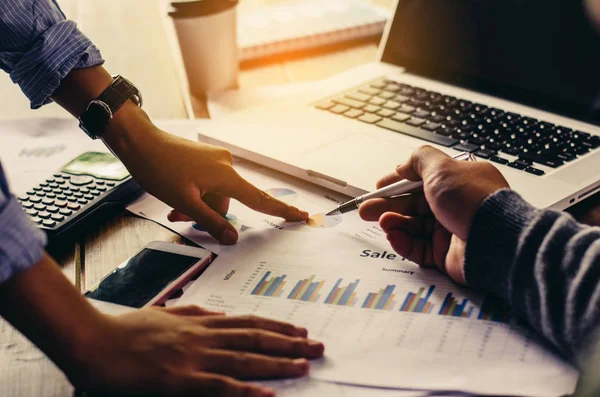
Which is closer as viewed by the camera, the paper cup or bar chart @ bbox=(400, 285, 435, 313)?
bar chart @ bbox=(400, 285, 435, 313)

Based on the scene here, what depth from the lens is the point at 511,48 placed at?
3.02ft

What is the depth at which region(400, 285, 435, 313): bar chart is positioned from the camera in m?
0.53

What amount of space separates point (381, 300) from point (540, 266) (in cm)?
14

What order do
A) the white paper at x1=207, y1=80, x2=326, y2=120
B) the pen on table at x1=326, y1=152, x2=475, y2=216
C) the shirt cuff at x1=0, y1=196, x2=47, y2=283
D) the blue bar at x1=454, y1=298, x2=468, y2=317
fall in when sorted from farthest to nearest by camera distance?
the white paper at x1=207, y1=80, x2=326, y2=120 → the pen on table at x1=326, y1=152, x2=475, y2=216 → the blue bar at x1=454, y1=298, x2=468, y2=317 → the shirt cuff at x1=0, y1=196, x2=47, y2=283

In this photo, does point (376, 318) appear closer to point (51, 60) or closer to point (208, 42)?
point (51, 60)

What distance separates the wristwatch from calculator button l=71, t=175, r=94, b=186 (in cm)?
5

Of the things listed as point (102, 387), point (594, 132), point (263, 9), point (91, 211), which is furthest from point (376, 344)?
point (263, 9)

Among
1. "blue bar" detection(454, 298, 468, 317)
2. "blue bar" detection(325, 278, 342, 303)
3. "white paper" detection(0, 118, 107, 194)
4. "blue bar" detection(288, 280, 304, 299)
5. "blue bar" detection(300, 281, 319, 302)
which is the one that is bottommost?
"blue bar" detection(454, 298, 468, 317)

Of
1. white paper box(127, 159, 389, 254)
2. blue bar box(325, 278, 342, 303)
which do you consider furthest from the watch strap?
blue bar box(325, 278, 342, 303)

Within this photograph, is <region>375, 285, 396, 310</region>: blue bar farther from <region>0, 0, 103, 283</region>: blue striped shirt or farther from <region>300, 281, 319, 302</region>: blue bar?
<region>0, 0, 103, 283</region>: blue striped shirt

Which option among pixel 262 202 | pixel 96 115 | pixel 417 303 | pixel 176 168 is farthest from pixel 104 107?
pixel 417 303

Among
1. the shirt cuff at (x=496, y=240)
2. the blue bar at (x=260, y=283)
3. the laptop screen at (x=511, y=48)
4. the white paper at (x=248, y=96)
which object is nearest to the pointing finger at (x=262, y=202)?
the blue bar at (x=260, y=283)

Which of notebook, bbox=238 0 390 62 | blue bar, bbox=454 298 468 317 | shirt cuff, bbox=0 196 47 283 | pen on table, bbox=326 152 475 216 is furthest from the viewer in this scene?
notebook, bbox=238 0 390 62

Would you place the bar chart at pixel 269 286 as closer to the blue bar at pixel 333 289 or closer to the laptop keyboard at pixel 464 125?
the blue bar at pixel 333 289
